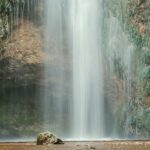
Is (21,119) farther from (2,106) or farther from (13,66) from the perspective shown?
(13,66)

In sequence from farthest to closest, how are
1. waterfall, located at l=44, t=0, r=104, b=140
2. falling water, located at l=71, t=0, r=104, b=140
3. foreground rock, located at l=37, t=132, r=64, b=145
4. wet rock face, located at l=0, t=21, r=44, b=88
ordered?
wet rock face, located at l=0, t=21, r=44, b=88, waterfall, located at l=44, t=0, r=104, b=140, falling water, located at l=71, t=0, r=104, b=140, foreground rock, located at l=37, t=132, r=64, b=145

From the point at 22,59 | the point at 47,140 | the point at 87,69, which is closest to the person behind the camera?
the point at 47,140

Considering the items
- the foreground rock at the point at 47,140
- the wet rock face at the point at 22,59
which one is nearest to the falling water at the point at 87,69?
the wet rock face at the point at 22,59

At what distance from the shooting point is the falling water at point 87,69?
22844 mm

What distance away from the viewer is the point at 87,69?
24.0 m

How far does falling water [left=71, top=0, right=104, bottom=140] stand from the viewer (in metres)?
22.8

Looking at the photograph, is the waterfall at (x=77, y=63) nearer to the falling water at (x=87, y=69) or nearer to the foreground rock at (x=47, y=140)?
the falling water at (x=87, y=69)

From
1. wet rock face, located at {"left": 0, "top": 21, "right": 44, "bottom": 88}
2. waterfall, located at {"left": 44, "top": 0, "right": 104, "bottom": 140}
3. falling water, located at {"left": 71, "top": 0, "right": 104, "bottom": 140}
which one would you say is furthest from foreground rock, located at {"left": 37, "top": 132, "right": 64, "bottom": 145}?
wet rock face, located at {"left": 0, "top": 21, "right": 44, "bottom": 88}

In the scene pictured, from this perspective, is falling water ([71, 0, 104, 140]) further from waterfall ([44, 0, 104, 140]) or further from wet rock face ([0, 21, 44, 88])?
wet rock face ([0, 21, 44, 88])

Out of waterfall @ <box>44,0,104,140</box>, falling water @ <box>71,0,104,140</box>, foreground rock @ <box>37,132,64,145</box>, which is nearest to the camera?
foreground rock @ <box>37,132,64,145</box>

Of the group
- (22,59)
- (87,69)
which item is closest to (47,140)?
(87,69)

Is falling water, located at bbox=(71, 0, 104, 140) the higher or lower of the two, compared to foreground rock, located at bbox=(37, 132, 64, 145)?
higher

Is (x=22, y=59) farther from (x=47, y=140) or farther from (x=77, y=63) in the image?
(x=47, y=140)

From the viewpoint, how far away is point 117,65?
80.7 feet
